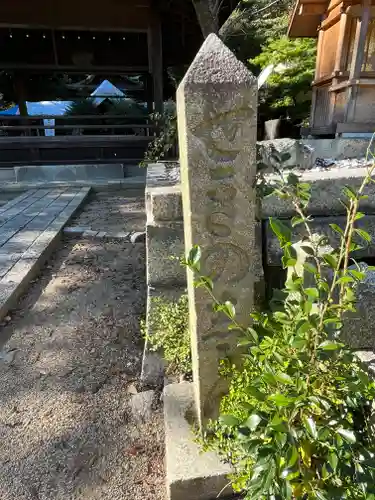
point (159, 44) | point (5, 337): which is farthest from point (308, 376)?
point (159, 44)

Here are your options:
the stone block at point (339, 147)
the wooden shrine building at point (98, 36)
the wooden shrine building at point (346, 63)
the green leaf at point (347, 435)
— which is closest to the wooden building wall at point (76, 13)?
the wooden shrine building at point (98, 36)

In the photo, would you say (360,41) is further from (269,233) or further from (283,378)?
(283,378)

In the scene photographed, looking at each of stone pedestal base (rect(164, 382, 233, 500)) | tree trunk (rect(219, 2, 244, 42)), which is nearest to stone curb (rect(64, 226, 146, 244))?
stone pedestal base (rect(164, 382, 233, 500))

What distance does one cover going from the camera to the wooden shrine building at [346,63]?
2.92 metres

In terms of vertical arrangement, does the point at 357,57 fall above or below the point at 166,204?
above

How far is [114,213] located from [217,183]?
4602 mm

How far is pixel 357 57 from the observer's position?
2.94 meters

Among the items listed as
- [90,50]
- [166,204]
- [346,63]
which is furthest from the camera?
[90,50]

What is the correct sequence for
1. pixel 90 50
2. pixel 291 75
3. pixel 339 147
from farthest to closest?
pixel 90 50 < pixel 291 75 < pixel 339 147

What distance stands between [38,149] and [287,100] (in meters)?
5.63

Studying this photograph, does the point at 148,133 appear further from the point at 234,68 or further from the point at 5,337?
the point at 234,68

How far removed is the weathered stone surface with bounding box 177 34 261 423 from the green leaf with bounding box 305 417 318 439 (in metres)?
0.44

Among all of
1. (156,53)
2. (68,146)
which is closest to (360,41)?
(156,53)

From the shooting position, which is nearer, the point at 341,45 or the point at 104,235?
the point at 341,45
